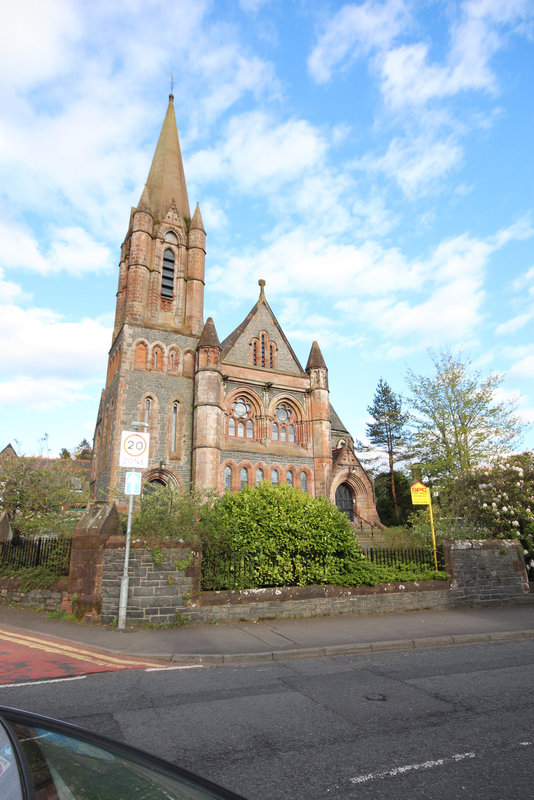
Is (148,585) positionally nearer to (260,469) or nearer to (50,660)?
(50,660)

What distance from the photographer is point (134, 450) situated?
10.3m

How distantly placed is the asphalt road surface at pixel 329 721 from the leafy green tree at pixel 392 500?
3295 centimetres

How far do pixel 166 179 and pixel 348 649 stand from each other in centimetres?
3388

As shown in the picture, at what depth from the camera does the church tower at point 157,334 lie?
26.3 m

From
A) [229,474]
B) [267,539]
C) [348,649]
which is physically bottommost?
[348,649]

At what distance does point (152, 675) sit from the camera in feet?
20.4

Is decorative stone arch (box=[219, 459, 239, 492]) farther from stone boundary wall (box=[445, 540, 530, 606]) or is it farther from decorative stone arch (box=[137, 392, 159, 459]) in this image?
stone boundary wall (box=[445, 540, 530, 606])

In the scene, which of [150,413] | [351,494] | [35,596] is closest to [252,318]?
[150,413]

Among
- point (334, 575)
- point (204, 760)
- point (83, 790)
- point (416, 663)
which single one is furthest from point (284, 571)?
point (83, 790)

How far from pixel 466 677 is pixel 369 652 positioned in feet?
6.33

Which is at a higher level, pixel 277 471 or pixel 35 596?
pixel 277 471

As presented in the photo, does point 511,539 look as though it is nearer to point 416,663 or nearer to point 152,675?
point 416,663

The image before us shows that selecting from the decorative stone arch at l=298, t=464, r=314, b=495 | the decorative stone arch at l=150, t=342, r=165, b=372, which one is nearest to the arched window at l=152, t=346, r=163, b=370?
the decorative stone arch at l=150, t=342, r=165, b=372

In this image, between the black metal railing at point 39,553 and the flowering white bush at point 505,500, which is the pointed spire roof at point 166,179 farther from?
the flowering white bush at point 505,500
